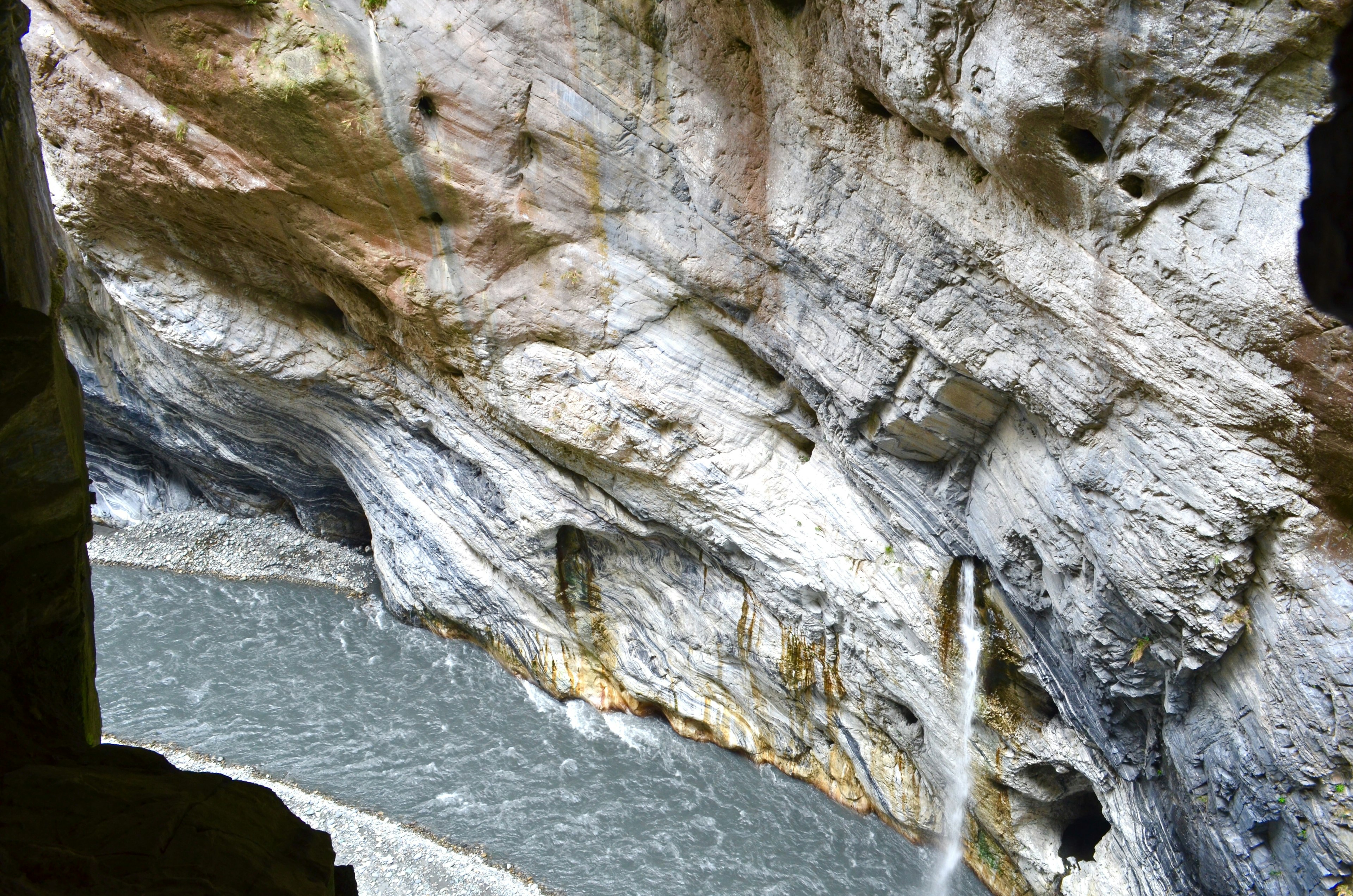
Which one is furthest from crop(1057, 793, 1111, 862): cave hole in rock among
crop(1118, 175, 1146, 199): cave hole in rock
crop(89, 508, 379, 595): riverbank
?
crop(89, 508, 379, 595): riverbank

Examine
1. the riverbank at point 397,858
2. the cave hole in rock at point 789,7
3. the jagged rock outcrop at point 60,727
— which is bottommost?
the riverbank at point 397,858

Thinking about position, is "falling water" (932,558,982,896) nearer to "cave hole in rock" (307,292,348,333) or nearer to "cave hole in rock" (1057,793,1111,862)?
"cave hole in rock" (1057,793,1111,862)

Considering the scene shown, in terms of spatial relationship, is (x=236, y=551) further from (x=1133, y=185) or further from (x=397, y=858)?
(x=1133, y=185)

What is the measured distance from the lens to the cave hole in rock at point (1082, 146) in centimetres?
643

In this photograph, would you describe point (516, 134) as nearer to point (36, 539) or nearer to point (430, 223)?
point (430, 223)

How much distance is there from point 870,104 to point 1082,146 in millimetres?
2104

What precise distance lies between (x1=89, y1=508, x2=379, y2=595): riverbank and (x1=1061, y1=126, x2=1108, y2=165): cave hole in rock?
14.1m

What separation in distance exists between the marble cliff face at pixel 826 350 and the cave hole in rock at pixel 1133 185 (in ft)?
0.07

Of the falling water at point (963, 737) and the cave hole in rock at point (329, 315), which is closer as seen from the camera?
the falling water at point (963, 737)

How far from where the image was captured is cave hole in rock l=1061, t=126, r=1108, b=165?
6426 millimetres

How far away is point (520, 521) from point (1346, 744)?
30.4 ft

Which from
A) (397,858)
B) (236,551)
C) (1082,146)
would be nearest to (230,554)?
(236,551)

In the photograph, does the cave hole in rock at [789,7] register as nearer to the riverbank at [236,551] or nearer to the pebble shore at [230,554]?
the pebble shore at [230,554]

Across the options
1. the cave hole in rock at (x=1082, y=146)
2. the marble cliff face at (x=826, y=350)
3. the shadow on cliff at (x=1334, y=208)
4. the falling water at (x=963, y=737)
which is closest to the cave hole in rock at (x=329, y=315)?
the marble cliff face at (x=826, y=350)
